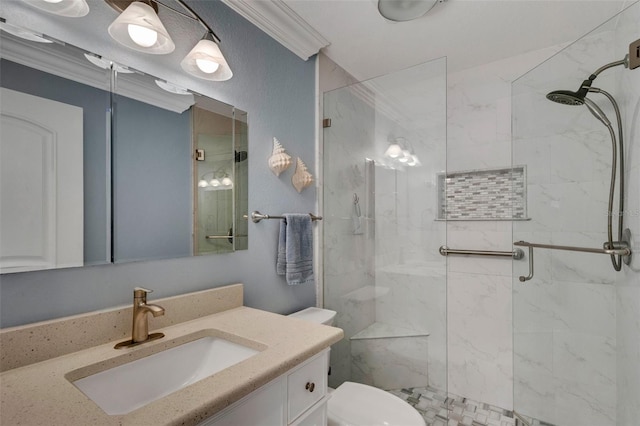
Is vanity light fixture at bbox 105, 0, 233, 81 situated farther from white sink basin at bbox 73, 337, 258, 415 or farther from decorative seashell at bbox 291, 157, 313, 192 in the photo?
white sink basin at bbox 73, 337, 258, 415

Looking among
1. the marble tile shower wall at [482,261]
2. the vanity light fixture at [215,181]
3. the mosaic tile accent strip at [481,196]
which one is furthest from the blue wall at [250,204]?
the marble tile shower wall at [482,261]

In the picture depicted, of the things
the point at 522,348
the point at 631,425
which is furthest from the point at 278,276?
the point at 631,425

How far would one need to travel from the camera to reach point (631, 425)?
131 centimetres

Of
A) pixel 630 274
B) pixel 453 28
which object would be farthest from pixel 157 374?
pixel 453 28

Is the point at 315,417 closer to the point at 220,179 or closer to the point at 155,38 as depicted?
the point at 220,179

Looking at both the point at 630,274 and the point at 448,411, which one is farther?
the point at 448,411

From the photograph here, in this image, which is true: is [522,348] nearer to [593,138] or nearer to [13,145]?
[593,138]

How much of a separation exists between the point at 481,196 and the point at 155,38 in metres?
2.20

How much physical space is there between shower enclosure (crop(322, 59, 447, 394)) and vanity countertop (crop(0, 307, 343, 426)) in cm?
98

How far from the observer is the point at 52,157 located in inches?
35.9

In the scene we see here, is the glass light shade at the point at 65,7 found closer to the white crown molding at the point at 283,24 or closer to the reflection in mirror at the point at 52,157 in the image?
the reflection in mirror at the point at 52,157

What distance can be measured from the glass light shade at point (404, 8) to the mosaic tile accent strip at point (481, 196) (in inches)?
40.0

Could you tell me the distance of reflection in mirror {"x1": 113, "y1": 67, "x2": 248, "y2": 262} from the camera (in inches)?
42.8

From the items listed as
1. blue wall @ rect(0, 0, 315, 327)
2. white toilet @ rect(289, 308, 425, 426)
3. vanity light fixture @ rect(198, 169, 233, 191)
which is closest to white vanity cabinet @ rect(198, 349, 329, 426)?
white toilet @ rect(289, 308, 425, 426)
